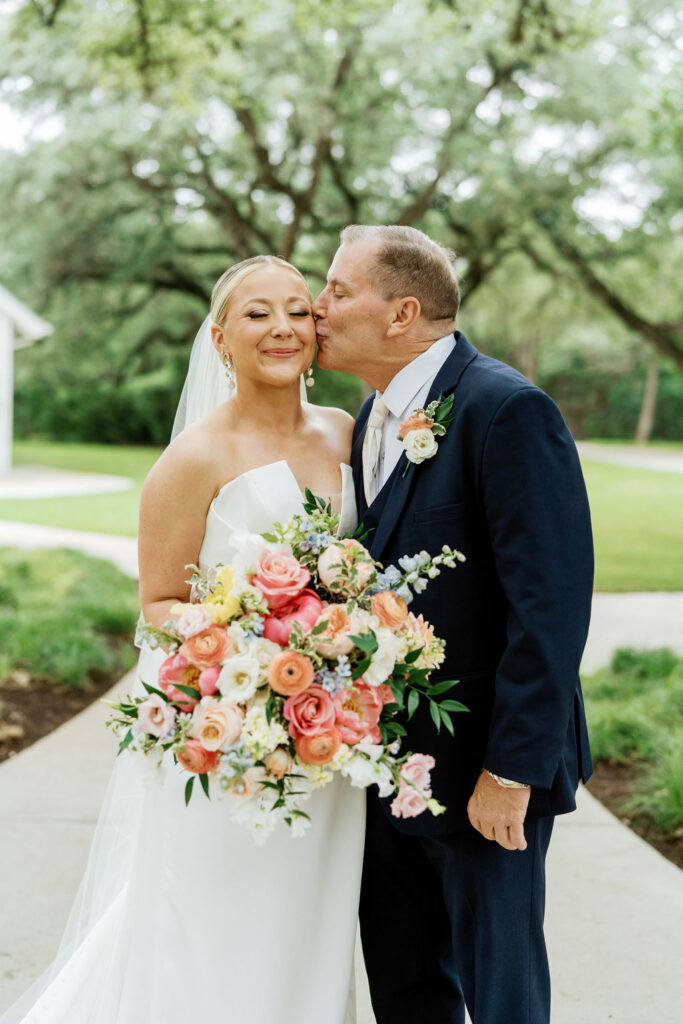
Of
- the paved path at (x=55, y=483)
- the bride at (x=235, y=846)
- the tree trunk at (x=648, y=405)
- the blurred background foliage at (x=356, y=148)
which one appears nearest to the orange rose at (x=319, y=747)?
the bride at (x=235, y=846)

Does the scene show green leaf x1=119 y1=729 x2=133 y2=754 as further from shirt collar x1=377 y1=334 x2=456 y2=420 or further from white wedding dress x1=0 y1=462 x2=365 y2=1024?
shirt collar x1=377 y1=334 x2=456 y2=420

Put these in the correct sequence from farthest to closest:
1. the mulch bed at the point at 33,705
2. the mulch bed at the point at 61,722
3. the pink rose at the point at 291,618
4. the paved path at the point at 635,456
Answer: the paved path at the point at 635,456
the mulch bed at the point at 33,705
the mulch bed at the point at 61,722
the pink rose at the point at 291,618

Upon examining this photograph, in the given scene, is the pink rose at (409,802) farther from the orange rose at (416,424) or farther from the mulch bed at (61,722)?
the mulch bed at (61,722)

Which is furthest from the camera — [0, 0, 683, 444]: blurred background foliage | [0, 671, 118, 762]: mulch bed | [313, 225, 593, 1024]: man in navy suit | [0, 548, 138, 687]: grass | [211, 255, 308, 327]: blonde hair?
[0, 0, 683, 444]: blurred background foliage

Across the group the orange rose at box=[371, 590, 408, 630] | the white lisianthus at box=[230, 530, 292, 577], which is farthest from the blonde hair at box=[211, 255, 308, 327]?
the orange rose at box=[371, 590, 408, 630]

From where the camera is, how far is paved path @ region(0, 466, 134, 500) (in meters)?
19.8

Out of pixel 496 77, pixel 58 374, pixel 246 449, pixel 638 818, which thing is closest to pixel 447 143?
pixel 496 77

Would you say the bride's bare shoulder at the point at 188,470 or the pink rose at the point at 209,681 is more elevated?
the bride's bare shoulder at the point at 188,470

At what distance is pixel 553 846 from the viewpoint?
4.48m

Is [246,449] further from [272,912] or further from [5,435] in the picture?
[5,435]

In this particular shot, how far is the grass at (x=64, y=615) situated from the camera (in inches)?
269

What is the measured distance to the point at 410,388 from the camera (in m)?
2.69

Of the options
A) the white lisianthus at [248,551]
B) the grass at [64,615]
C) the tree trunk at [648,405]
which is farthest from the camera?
the tree trunk at [648,405]

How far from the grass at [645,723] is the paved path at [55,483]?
14.3m
